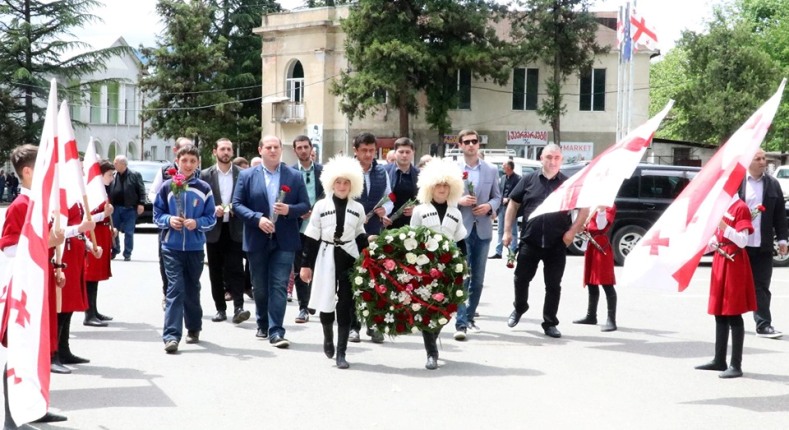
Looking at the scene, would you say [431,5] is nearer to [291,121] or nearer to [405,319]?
[291,121]

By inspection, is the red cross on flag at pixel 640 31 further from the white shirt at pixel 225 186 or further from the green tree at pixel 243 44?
the green tree at pixel 243 44

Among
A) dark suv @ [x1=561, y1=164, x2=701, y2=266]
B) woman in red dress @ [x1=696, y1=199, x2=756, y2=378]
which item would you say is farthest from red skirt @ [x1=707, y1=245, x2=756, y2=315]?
dark suv @ [x1=561, y1=164, x2=701, y2=266]

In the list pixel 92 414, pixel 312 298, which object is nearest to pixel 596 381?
pixel 312 298

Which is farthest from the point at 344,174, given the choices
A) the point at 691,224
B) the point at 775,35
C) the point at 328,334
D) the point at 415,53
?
the point at 775,35

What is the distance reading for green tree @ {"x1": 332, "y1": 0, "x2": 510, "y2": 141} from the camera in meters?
44.9

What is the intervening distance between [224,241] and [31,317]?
5.73 m

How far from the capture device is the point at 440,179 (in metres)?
8.91

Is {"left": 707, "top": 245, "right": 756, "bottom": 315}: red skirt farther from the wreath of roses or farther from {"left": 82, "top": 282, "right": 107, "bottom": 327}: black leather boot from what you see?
{"left": 82, "top": 282, "right": 107, "bottom": 327}: black leather boot

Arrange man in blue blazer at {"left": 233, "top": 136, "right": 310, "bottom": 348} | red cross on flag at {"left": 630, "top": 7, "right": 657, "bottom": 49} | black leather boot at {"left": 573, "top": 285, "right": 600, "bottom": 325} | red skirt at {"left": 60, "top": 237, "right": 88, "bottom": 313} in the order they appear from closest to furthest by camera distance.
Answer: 1. red skirt at {"left": 60, "top": 237, "right": 88, "bottom": 313}
2. man in blue blazer at {"left": 233, "top": 136, "right": 310, "bottom": 348}
3. black leather boot at {"left": 573, "top": 285, "right": 600, "bottom": 325}
4. red cross on flag at {"left": 630, "top": 7, "right": 657, "bottom": 49}

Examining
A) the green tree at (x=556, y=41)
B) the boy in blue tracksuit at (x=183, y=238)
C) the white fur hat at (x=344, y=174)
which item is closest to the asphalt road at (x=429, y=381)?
the boy in blue tracksuit at (x=183, y=238)

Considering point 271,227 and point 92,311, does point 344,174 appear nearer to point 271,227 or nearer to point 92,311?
point 271,227

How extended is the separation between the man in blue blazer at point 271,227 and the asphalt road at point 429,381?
13.2 inches

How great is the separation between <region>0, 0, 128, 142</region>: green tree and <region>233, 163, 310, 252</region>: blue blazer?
4346 centimetres

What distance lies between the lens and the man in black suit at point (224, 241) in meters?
11.2
